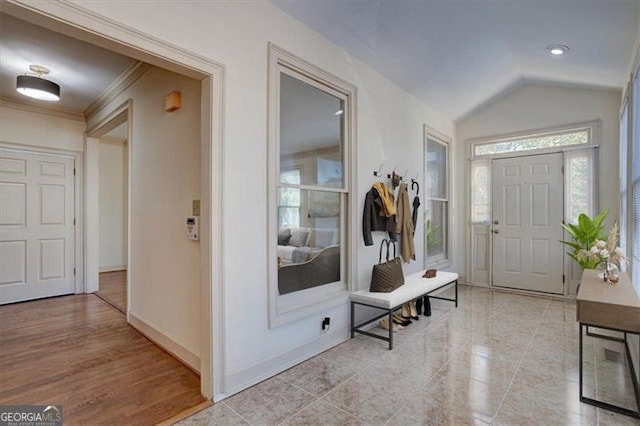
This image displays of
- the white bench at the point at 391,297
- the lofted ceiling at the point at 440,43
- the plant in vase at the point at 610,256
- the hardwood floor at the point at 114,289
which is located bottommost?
the hardwood floor at the point at 114,289

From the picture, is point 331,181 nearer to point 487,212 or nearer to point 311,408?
point 311,408

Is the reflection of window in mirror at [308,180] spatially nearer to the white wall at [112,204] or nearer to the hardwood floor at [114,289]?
the hardwood floor at [114,289]

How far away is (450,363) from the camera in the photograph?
257 cm

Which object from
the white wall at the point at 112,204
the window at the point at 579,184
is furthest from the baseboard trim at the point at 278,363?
the white wall at the point at 112,204

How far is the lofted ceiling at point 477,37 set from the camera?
2586 mm

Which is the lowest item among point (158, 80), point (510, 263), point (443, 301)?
point (443, 301)

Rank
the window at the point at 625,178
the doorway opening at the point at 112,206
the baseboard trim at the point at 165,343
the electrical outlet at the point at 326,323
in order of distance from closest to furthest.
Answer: the baseboard trim at the point at 165,343 < the electrical outlet at the point at 326,323 < the window at the point at 625,178 < the doorway opening at the point at 112,206

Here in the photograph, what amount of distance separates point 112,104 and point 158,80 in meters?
1.42

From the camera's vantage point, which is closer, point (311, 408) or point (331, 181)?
point (311, 408)

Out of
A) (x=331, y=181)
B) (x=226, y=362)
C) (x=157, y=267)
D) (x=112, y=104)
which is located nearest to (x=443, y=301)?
(x=331, y=181)

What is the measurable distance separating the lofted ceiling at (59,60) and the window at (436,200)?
3944mm

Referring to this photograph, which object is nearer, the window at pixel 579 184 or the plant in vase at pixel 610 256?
the plant in vase at pixel 610 256

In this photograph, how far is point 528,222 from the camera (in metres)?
4.84

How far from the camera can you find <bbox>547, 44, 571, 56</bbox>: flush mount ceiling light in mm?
3284
